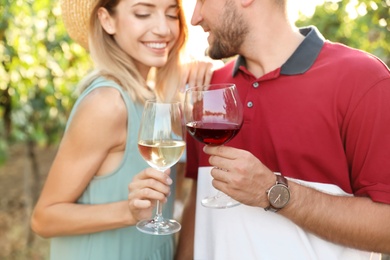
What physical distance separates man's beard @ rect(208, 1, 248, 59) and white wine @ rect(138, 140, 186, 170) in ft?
2.42

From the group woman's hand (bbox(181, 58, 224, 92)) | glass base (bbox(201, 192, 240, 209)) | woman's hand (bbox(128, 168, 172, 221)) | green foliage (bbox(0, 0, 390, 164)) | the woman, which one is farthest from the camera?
green foliage (bbox(0, 0, 390, 164))

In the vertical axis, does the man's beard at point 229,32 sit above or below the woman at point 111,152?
above

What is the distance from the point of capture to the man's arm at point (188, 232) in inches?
120

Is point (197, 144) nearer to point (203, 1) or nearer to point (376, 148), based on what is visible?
point (203, 1)

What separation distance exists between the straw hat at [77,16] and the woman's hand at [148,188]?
110 cm

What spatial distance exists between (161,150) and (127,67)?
0.87m

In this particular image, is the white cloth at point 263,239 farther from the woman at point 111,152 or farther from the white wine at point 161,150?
the white wine at point 161,150

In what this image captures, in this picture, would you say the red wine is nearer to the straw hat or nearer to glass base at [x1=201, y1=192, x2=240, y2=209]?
glass base at [x1=201, y1=192, x2=240, y2=209]

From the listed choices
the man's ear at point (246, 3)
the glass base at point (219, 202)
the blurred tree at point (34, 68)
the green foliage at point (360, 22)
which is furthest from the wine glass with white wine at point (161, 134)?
the blurred tree at point (34, 68)

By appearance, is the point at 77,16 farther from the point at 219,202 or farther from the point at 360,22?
the point at 360,22

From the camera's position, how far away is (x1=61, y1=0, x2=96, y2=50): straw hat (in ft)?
10.0

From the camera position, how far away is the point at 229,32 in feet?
9.17

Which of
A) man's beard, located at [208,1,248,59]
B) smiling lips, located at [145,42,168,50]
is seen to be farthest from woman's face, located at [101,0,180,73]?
Answer: man's beard, located at [208,1,248,59]

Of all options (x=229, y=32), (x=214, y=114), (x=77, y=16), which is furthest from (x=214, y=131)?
(x=77, y=16)
